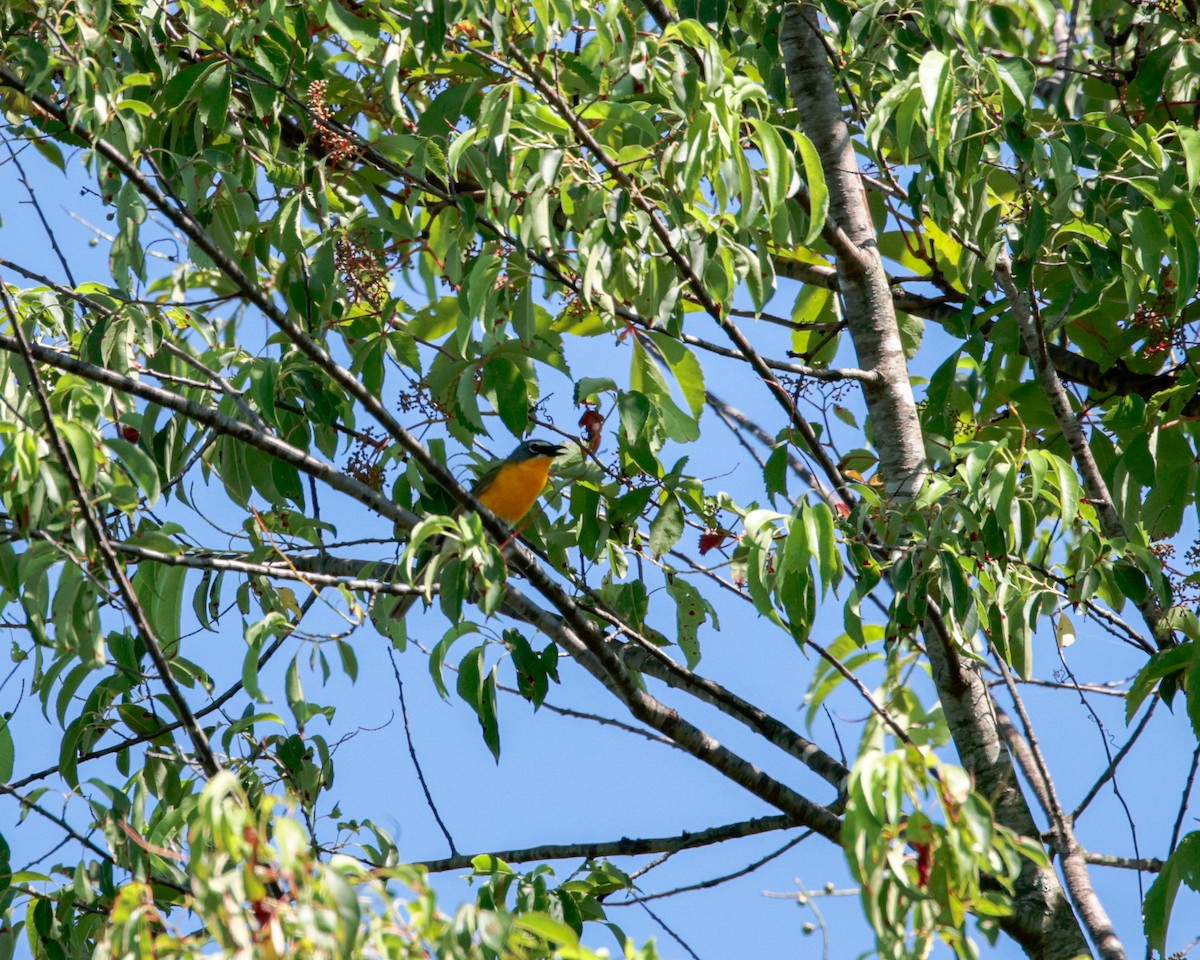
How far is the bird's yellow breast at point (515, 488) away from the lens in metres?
A: 6.88

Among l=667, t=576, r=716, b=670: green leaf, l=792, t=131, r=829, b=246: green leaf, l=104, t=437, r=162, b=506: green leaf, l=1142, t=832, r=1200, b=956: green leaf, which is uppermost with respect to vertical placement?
l=792, t=131, r=829, b=246: green leaf

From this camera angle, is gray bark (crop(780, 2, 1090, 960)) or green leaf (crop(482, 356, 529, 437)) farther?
gray bark (crop(780, 2, 1090, 960))

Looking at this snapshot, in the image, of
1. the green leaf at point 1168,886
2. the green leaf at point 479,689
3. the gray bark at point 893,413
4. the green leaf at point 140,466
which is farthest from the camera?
the gray bark at point 893,413

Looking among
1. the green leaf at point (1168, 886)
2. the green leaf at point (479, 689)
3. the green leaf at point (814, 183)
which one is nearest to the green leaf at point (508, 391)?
the green leaf at point (479, 689)

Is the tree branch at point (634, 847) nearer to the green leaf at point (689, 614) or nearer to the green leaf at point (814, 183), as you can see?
the green leaf at point (689, 614)

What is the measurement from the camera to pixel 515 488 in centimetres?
693

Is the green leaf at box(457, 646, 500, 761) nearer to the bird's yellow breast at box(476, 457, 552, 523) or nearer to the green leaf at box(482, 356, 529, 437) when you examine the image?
the green leaf at box(482, 356, 529, 437)

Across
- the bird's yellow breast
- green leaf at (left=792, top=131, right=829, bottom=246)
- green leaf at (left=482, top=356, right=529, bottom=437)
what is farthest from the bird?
green leaf at (left=792, top=131, right=829, bottom=246)

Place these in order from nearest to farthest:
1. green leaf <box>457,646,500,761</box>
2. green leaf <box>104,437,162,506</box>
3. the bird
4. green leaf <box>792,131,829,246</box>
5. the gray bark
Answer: green leaf <box>104,437,162,506</box> → green leaf <box>792,131,829,246</box> → green leaf <box>457,646,500,761</box> → the gray bark → the bird

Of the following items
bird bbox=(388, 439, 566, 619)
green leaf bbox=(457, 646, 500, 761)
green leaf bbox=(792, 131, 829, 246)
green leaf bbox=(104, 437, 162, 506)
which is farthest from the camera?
bird bbox=(388, 439, 566, 619)

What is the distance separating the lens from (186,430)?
159 inches

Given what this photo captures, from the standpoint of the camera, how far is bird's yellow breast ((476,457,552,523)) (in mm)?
6879

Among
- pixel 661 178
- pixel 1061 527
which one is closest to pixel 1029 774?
pixel 1061 527

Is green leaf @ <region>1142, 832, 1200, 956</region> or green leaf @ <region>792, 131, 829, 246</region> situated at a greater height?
green leaf @ <region>792, 131, 829, 246</region>
